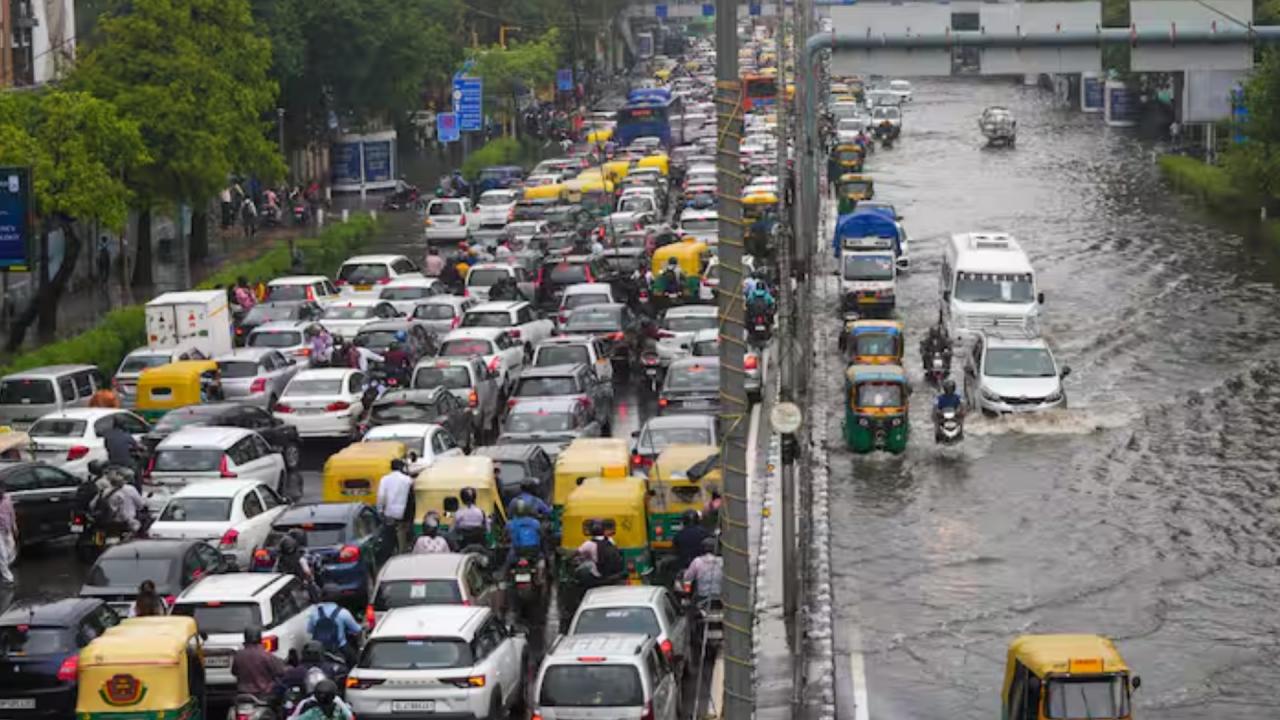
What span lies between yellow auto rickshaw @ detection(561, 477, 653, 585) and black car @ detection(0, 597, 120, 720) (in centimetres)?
655

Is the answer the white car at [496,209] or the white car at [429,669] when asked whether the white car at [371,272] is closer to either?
the white car at [496,209]

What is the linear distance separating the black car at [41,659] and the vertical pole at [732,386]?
8021mm

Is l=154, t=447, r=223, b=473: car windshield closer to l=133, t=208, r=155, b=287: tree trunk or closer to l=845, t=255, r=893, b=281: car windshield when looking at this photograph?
l=845, t=255, r=893, b=281: car windshield

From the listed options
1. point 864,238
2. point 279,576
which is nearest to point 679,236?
point 864,238

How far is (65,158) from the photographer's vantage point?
49188 mm

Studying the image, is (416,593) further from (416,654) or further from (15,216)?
(15,216)

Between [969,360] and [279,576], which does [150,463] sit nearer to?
[279,576]

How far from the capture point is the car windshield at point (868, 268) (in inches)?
2138

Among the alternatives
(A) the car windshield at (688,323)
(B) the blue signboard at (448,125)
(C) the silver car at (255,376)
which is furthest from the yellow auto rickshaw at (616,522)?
(B) the blue signboard at (448,125)

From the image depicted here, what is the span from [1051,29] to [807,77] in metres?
4.74

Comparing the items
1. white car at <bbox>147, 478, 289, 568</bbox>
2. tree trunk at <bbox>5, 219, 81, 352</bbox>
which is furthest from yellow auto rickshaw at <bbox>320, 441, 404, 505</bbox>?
tree trunk at <bbox>5, 219, 81, 352</bbox>

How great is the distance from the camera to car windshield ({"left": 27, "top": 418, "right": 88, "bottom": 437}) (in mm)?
34375

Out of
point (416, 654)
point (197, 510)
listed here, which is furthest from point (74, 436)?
point (416, 654)

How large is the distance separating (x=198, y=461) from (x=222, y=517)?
3.44 meters
